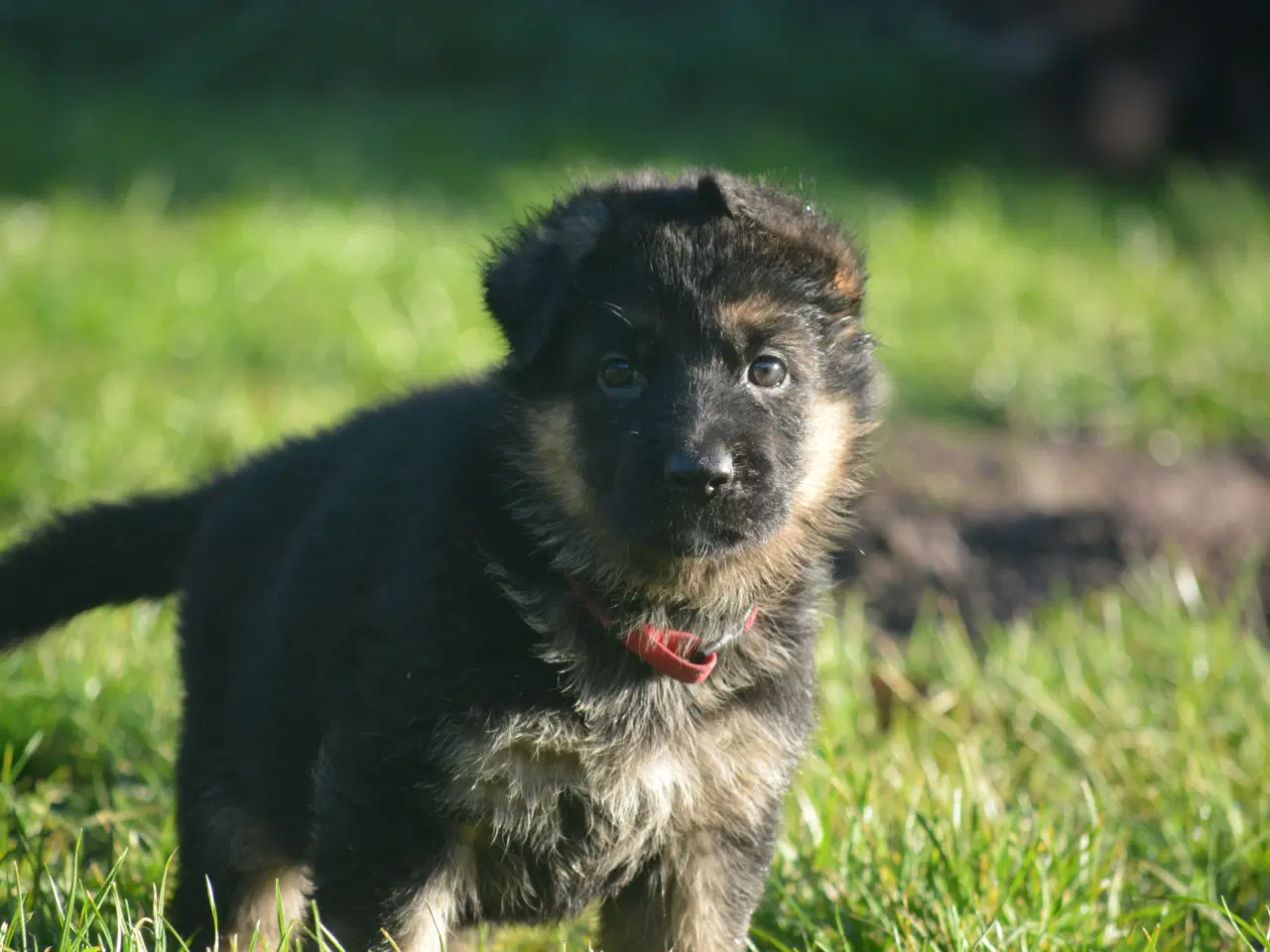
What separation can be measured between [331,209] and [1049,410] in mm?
4495

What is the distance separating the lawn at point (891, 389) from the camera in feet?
10.7

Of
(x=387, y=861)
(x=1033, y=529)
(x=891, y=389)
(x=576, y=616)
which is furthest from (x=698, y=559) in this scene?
(x=891, y=389)

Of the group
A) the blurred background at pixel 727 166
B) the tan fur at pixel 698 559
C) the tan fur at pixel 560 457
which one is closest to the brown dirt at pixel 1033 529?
the blurred background at pixel 727 166

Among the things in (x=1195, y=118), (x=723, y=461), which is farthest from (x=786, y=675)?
(x=1195, y=118)

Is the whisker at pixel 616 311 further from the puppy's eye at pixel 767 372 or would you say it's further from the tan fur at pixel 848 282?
the tan fur at pixel 848 282

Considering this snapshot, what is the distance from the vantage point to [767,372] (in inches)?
116

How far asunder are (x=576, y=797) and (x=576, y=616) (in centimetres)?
33

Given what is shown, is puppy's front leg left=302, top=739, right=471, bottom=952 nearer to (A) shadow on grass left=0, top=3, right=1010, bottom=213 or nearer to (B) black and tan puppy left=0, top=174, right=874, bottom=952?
(B) black and tan puppy left=0, top=174, right=874, bottom=952

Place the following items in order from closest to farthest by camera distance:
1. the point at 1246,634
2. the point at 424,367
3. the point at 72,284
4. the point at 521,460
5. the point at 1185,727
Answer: the point at 521,460
the point at 1185,727
the point at 1246,634
the point at 424,367
the point at 72,284

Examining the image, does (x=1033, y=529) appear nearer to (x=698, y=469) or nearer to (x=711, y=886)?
(x=711, y=886)

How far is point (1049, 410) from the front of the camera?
7.18 m

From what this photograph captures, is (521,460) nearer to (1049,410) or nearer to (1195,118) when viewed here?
(1049,410)

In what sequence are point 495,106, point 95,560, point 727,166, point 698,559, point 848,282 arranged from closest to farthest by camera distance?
1. point 698,559
2. point 848,282
3. point 95,560
4. point 727,166
5. point 495,106

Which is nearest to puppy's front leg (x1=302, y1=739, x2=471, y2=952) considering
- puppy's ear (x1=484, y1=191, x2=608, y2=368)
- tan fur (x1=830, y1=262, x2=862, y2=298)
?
puppy's ear (x1=484, y1=191, x2=608, y2=368)
